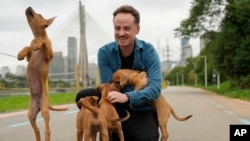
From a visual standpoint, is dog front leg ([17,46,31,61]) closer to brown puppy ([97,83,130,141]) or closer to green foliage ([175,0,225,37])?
brown puppy ([97,83,130,141])

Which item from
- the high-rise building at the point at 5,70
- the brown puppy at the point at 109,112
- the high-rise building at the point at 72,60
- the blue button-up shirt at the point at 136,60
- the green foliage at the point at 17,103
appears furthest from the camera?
the high-rise building at the point at 72,60

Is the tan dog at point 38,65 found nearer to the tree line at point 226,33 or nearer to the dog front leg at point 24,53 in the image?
the dog front leg at point 24,53

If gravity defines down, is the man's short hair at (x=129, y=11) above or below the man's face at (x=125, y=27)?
above

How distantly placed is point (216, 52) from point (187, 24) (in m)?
3.39

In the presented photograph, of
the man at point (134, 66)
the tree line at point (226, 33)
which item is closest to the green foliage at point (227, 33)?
the tree line at point (226, 33)

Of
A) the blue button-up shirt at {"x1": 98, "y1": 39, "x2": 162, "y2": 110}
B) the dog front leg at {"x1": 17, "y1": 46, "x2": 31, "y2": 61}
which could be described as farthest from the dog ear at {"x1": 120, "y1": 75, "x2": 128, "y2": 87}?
the dog front leg at {"x1": 17, "y1": 46, "x2": 31, "y2": 61}

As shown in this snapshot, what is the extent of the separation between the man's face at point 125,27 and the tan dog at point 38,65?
2.07ft

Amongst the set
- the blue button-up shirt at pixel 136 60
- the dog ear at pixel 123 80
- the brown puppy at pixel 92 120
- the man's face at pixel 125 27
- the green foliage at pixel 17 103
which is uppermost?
the man's face at pixel 125 27

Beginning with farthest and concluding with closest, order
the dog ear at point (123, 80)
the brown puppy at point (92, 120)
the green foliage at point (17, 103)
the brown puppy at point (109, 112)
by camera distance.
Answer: the green foliage at point (17, 103)
the dog ear at point (123, 80)
the brown puppy at point (109, 112)
the brown puppy at point (92, 120)

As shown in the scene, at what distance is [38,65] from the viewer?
374 centimetres

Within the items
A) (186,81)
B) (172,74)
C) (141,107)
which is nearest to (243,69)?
(141,107)

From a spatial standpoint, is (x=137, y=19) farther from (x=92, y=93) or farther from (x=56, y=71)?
(x=56, y=71)

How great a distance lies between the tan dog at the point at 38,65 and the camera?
3.55 m

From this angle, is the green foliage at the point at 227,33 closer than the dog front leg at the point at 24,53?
No
